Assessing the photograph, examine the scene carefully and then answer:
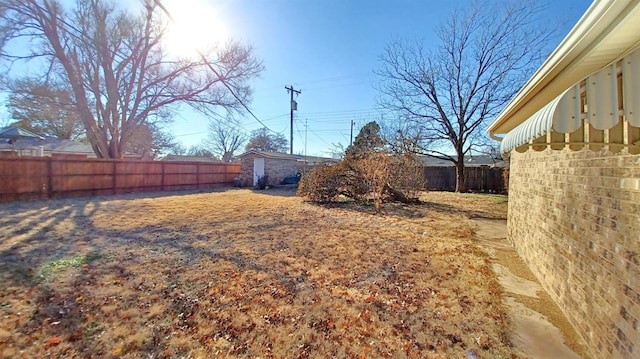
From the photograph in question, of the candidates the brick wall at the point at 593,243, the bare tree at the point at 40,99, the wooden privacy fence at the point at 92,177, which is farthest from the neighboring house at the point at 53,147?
the brick wall at the point at 593,243

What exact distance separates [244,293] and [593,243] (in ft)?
10.4

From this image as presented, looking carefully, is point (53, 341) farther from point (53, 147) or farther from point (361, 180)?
point (53, 147)

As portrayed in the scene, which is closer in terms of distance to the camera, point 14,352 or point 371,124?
point 14,352

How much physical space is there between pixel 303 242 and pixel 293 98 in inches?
848

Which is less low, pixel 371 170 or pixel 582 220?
pixel 371 170

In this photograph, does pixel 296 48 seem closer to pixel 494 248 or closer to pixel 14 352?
pixel 494 248

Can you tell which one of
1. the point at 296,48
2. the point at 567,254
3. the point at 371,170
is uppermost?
the point at 296,48

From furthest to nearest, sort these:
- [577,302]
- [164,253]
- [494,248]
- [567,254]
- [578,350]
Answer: [494,248] → [164,253] → [567,254] → [577,302] → [578,350]

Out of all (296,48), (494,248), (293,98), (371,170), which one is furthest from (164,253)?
(293,98)

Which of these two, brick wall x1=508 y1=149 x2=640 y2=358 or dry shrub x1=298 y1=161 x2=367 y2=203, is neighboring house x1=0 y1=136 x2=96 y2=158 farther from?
brick wall x1=508 y1=149 x2=640 y2=358

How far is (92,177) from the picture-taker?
470 inches

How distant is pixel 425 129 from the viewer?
16.0 metres

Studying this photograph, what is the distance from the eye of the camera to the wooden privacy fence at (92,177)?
9.59 m


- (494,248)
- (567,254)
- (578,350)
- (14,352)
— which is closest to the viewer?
(14,352)
